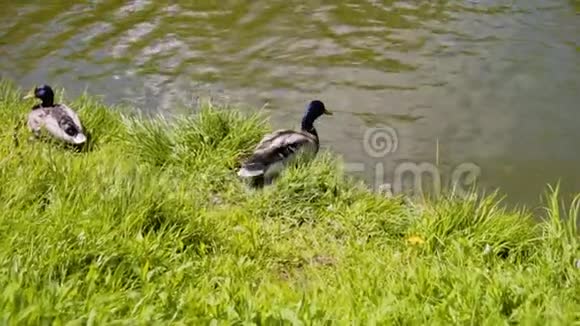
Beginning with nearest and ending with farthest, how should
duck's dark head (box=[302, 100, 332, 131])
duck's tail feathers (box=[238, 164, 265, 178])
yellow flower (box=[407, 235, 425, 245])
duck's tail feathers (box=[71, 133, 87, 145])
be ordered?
1. yellow flower (box=[407, 235, 425, 245])
2. duck's tail feathers (box=[238, 164, 265, 178])
3. duck's tail feathers (box=[71, 133, 87, 145])
4. duck's dark head (box=[302, 100, 332, 131])

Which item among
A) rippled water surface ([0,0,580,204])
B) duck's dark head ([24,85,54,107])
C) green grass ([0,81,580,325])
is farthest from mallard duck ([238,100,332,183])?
duck's dark head ([24,85,54,107])

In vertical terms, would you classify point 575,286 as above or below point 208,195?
above

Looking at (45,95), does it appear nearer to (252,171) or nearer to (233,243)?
(252,171)

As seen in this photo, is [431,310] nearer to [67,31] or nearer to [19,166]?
[19,166]

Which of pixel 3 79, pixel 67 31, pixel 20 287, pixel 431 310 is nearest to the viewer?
pixel 20 287

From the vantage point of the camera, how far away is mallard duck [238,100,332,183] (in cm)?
491

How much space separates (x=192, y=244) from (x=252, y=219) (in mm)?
605

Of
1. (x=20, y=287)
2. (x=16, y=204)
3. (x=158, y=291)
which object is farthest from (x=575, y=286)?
(x=16, y=204)

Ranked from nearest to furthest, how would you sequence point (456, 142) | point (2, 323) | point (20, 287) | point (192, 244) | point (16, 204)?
point (2, 323) < point (20, 287) < point (16, 204) < point (192, 244) < point (456, 142)

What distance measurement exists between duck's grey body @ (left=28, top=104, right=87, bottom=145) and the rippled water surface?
116 centimetres

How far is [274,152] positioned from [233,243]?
1.05 meters

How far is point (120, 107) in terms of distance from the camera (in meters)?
6.25

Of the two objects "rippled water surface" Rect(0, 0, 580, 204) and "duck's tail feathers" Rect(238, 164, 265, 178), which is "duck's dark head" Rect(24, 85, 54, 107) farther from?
"duck's tail feathers" Rect(238, 164, 265, 178)

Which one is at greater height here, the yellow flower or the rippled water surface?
the rippled water surface
